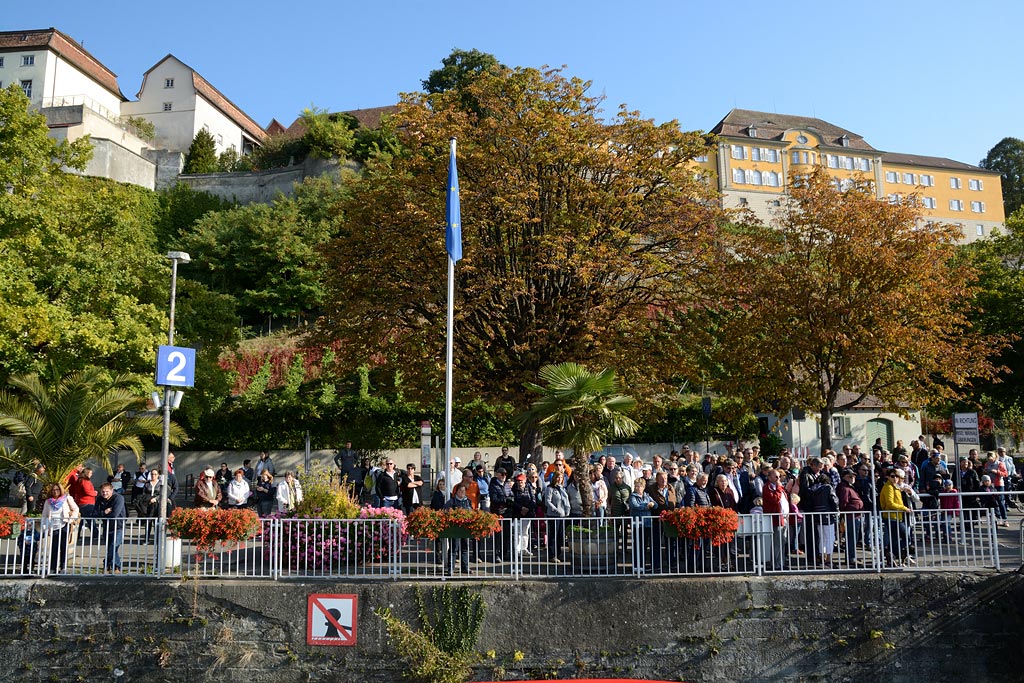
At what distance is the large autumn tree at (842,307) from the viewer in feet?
73.5

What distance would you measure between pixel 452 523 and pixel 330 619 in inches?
86.5

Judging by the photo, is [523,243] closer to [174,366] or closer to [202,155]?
[174,366]

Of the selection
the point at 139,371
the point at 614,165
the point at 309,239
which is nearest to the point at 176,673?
the point at 139,371

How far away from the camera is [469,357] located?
2247 centimetres

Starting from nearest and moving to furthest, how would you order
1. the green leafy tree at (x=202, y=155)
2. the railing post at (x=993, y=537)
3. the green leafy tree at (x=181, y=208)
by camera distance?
the railing post at (x=993, y=537) → the green leafy tree at (x=181, y=208) → the green leafy tree at (x=202, y=155)

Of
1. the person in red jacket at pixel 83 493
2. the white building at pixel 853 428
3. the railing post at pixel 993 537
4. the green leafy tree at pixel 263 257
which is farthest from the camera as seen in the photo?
the green leafy tree at pixel 263 257

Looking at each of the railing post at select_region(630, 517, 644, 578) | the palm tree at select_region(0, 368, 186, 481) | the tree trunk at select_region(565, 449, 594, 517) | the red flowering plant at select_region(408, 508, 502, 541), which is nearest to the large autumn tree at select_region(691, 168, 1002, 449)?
the tree trunk at select_region(565, 449, 594, 517)

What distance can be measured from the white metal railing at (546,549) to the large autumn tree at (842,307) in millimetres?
9938

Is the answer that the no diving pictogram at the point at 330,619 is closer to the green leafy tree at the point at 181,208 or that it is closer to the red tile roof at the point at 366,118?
the green leafy tree at the point at 181,208

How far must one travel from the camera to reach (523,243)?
22359 millimetres

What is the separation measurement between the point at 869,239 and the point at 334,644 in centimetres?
1803

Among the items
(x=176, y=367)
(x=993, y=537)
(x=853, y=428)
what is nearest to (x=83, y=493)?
(x=176, y=367)

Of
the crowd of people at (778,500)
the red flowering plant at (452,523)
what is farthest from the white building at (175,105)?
the red flowering plant at (452,523)

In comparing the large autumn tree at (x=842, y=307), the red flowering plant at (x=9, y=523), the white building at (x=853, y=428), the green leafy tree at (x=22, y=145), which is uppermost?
the green leafy tree at (x=22, y=145)
